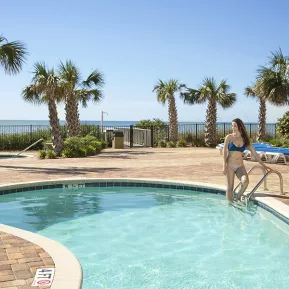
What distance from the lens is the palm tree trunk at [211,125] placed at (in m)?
25.1

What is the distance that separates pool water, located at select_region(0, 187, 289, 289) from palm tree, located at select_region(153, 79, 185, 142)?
1615cm

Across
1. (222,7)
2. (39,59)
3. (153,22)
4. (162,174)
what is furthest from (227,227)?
(39,59)

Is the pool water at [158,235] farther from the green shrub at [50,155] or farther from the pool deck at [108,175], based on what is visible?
the green shrub at [50,155]

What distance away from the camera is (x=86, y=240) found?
6.22 m

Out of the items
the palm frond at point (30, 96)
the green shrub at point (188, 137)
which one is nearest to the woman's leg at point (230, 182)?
the palm frond at point (30, 96)

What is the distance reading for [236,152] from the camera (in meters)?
7.55

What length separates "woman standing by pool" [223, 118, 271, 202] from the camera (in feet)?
24.5

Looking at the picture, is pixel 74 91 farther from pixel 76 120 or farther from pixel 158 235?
pixel 158 235

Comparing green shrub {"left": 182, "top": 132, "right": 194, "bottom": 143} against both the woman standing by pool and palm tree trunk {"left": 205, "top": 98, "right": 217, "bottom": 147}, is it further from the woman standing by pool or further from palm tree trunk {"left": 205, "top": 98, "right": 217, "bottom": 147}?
the woman standing by pool

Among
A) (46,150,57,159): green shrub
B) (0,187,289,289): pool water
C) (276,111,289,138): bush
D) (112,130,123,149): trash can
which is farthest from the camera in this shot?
(112,130,123,149): trash can

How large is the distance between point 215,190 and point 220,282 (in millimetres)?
4428

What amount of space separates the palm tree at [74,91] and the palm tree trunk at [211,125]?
717cm

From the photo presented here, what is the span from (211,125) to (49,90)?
1136 cm

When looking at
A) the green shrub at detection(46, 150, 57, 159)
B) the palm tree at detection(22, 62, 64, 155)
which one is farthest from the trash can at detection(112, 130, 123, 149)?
the green shrub at detection(46, 150, 57, 159)
